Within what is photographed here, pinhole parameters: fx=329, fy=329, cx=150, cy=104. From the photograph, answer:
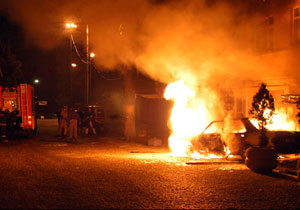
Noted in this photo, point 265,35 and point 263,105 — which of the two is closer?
point 263,105

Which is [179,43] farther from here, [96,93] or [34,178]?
[96,93]

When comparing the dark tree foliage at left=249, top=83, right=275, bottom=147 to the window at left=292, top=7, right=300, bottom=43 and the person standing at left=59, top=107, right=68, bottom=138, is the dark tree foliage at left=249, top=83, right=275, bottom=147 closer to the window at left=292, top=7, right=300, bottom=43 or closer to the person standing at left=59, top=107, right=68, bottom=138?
the window at left=292, top=7, right=300, bottom=43

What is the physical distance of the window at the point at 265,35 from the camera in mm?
14009

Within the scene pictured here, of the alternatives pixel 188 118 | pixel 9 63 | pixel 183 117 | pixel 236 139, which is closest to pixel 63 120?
pixel 183 117

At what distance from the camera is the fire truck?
698 inches

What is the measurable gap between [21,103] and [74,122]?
3.54 metres

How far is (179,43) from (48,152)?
674 cm

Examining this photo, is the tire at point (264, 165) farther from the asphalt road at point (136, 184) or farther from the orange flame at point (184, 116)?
the orange flame at point (184, 116)

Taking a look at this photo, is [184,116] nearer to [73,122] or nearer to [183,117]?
[183,117]

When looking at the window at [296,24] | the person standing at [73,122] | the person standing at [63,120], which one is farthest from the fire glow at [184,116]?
the person standing at [63,120]

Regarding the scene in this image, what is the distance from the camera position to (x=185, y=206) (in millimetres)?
5406

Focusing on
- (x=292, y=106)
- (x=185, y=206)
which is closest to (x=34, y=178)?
(x=185, y=206)

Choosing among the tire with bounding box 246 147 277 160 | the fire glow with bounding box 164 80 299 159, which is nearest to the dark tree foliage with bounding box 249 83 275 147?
the fire glow with bounding box 164 80 299 159

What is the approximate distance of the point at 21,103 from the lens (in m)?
17.8
